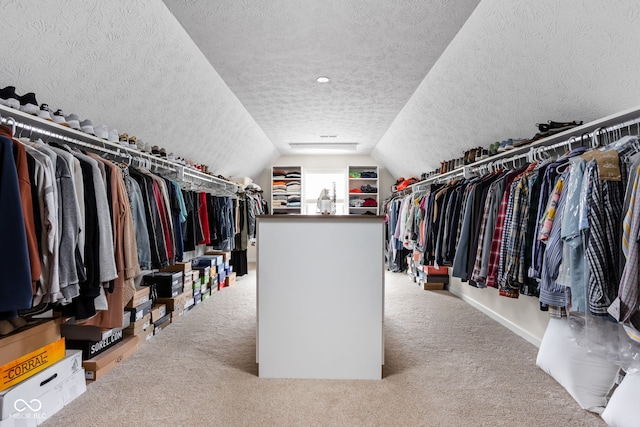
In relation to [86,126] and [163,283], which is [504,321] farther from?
[86,126]

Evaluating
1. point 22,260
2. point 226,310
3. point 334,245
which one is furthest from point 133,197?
point 226,310

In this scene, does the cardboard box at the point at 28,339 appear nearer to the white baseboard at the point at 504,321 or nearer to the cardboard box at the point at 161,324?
the cardboard box at the point at 161,324

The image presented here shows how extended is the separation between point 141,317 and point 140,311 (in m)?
0.05

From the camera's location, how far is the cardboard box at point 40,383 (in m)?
1.38

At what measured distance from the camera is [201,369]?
2.05m

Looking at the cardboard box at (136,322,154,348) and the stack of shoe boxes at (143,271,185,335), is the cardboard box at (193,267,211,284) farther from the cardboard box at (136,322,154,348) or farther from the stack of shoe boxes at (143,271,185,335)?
the cardboard box at (136,322,154,348)

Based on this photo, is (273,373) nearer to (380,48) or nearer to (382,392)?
(382,392)

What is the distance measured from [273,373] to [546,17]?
236 cm

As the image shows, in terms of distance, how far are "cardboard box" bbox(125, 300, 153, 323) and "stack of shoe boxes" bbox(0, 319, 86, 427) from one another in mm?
520

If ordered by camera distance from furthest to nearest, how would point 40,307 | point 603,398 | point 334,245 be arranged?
point 334,245 < point 603,398 < point 40,307

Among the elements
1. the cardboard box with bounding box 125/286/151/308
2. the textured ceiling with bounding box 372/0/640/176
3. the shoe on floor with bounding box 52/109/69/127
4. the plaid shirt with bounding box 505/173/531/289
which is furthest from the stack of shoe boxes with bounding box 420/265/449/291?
the shoe on floor with bounding box 52/109/69/127

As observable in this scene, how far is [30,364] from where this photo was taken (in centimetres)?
154

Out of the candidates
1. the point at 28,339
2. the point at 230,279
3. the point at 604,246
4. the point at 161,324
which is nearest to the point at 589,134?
the point at 604,246

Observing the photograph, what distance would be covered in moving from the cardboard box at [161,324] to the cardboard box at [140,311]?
0.20 meters
